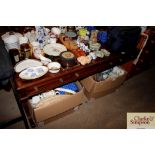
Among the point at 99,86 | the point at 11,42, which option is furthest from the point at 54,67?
the point at 99,86

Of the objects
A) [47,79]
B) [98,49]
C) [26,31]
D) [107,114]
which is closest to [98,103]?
[107,114]

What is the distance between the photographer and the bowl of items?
190cm

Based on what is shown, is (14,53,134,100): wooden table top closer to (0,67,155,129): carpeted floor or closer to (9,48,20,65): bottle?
(9,48,20,65): bottle

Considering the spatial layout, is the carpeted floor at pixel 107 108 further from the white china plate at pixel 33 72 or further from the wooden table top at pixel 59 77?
the white china plate at pixel 33 72

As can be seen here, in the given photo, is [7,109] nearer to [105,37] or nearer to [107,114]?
[107,114]

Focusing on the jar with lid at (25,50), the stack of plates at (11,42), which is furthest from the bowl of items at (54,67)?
the stack of plates at (11,42)

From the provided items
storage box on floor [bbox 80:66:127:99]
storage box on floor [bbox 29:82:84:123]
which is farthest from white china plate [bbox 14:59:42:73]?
storage box on floor [bbox 80:66:127:99]

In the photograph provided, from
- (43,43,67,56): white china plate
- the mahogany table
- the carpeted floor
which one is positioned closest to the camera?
the mahogany table

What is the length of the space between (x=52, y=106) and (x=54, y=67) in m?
0.55

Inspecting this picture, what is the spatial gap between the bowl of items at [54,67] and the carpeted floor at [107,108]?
0.96 m

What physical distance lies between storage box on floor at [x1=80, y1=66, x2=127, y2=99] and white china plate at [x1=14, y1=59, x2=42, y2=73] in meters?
0.95

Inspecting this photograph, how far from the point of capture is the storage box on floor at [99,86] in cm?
260

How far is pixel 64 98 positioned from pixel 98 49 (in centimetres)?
79

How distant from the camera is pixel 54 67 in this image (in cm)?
192
